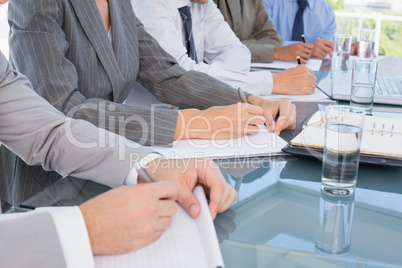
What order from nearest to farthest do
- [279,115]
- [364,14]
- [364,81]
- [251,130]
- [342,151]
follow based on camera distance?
[342,151] → [251,130] → [279,115] → [364,81] → [364,14]

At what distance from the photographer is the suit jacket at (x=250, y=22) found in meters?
2.61

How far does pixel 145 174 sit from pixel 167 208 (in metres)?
0.15

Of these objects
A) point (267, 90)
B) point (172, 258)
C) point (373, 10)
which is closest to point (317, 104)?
point (267, 90)

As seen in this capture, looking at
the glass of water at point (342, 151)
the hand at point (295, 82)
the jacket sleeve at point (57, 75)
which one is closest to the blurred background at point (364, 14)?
the hand at point (295, 82)

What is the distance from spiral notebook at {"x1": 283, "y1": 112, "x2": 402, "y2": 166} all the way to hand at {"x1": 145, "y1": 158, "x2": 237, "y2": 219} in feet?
0.87

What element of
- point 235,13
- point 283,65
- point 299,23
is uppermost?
point 235,13

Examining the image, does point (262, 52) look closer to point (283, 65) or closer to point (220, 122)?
point (283, 65)

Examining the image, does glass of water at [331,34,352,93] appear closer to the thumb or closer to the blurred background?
the thumb

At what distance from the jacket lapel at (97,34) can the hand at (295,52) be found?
1.12 m

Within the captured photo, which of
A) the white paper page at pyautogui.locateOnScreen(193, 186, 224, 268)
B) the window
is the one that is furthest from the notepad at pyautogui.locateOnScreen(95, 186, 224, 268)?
the window

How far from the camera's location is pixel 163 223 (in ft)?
2.26

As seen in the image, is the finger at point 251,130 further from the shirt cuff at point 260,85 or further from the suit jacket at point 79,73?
the shirt cuff at point 260,85

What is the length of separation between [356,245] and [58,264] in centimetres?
41

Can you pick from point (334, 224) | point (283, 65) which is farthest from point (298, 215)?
point (283, 65)
